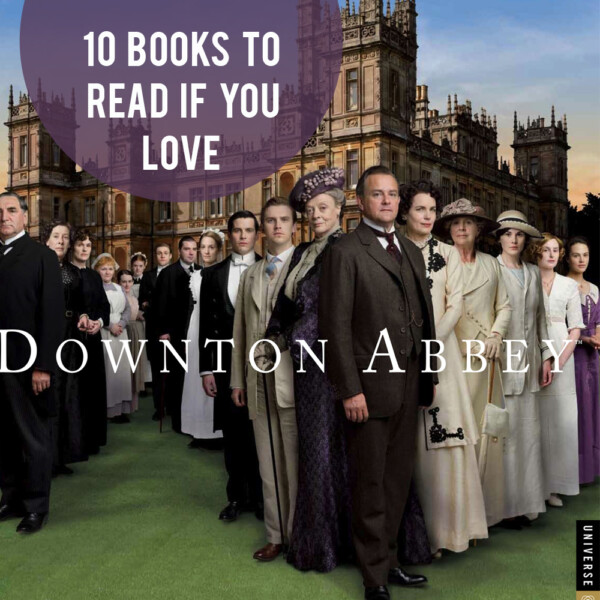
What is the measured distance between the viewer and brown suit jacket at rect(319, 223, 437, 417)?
3.05 m

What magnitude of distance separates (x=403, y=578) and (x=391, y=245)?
1508mm

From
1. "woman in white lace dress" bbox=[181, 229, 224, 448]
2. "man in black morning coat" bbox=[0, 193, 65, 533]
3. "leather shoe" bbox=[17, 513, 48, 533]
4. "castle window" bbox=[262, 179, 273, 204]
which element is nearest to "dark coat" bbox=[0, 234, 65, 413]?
"man in black morning coat" bbox=[0, 193, 65, 533]

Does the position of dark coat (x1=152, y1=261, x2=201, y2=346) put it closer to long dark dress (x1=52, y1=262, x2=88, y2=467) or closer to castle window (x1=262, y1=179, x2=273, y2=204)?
long dark dress (x1=52, y1=262, x2=88, y2=467)

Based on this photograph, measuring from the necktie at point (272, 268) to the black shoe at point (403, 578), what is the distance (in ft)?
5.08

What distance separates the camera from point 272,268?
383 cm

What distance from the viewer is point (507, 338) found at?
4.42 metres

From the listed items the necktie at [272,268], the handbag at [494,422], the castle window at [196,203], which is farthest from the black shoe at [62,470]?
the castle window at [196,203]

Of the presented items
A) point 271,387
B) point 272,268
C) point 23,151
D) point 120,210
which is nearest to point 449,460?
point 271,387

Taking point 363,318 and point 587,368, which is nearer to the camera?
point 363,318

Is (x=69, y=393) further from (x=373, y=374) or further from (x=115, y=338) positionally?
(x=373, y=374)

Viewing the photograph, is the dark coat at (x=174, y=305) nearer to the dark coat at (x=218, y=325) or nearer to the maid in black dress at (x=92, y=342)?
the maid in black dress at (x=92, y=342)

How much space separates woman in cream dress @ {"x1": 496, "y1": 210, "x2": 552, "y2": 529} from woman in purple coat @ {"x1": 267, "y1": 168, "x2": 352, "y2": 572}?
49.4 inches

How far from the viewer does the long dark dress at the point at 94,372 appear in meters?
5.91

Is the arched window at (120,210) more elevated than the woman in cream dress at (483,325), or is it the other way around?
the arched window at (120,210)
